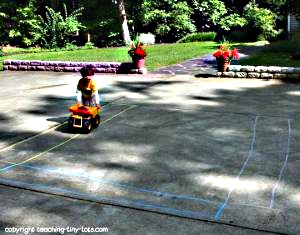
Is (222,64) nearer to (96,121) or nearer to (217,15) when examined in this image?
(96,121)

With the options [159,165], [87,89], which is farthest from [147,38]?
[159,165]

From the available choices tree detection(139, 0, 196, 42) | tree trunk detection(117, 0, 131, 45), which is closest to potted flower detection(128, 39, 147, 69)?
tree trunk detection(117, 0, 131, 45)

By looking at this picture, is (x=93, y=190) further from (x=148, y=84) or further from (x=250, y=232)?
(x=148, y=84)

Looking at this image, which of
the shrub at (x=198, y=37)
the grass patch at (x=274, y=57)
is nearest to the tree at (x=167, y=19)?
the shrub at (x=198, y=37)

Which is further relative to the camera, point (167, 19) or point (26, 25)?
point (26, 25)

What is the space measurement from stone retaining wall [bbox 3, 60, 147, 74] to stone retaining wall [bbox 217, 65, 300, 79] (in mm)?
3537

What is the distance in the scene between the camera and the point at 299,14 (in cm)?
2200

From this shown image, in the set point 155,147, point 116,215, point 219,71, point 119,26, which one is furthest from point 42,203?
point 119,26

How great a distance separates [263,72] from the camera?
1556 cm

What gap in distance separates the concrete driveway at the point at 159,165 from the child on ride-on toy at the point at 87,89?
0.71 m

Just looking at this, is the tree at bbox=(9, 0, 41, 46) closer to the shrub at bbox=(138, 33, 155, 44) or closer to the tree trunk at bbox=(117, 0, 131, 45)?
the tree trunk at bbox=(117, 0, 131, 45)

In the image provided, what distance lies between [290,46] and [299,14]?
2.73 m

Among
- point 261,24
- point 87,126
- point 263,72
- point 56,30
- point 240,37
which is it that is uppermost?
point 261,24

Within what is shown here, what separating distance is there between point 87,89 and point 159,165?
2908 millimetres
